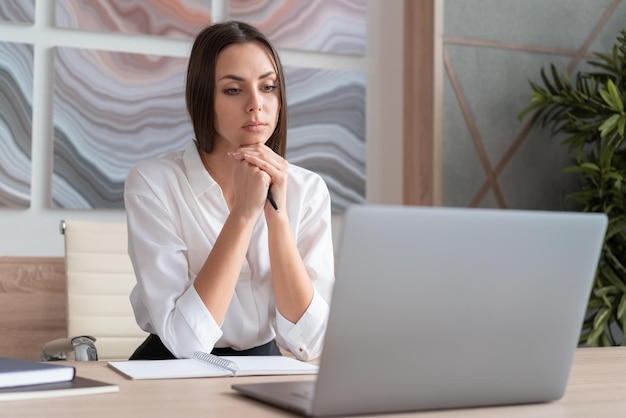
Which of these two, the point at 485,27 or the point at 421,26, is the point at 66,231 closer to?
the point at 421,26

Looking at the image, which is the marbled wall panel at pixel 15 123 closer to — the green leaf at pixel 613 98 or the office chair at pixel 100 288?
the office chair at pixel 100 288

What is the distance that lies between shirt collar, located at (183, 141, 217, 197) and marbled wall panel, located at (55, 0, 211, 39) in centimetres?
154

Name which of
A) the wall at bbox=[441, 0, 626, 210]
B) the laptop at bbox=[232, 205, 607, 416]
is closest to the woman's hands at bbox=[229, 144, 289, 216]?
the laptop at bbox=[232, 205, 607, 416]

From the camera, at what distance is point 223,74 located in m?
2.16

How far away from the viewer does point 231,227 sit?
1.92 metres

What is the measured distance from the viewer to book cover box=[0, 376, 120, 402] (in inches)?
44.0

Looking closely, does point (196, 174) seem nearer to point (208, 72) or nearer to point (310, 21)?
point (208, 72)

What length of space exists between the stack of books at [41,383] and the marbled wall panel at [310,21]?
2717 mm

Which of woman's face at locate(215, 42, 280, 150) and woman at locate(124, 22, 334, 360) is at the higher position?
woman's face at locate(215, 42, 280, 150)

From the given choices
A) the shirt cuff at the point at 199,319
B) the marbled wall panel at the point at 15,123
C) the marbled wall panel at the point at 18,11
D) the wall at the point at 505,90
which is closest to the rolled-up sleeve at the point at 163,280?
the shirt cuff at the point at 199,319

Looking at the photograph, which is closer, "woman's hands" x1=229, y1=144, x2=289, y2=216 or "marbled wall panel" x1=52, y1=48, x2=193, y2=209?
"woman's hands" x1=229, y1=144, x2=289, y2=216

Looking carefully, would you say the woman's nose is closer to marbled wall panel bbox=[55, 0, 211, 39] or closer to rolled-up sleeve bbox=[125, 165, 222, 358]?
rolled-up sleeve bbox=[125, 165, 222, 358]

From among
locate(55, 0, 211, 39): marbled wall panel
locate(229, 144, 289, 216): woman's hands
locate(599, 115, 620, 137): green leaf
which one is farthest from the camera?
locate(599, 115, 620, 137): green leaf

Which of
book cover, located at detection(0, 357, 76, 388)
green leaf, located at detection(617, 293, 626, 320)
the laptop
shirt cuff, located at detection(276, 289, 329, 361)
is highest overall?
the laptop
